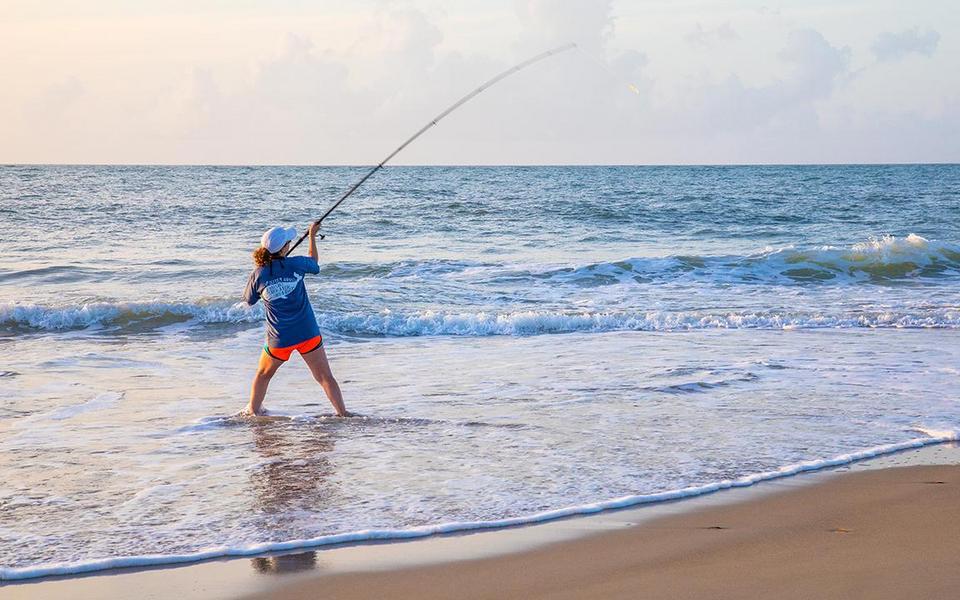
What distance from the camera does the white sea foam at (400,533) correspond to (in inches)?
146

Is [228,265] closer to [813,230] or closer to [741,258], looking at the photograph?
[741,258]

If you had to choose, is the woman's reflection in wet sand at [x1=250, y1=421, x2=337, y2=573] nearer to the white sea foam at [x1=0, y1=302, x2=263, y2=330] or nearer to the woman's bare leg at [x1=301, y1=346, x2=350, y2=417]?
the woman's bare leg at [x1=301, y1=346, x2=350, y2=417]

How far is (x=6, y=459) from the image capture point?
5.36 meters

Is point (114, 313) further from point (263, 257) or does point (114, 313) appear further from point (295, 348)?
point (263, 257)

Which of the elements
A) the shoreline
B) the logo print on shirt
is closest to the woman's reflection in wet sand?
the shoreline

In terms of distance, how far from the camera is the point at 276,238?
6215 millimetres

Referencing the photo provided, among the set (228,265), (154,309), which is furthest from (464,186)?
(154,309)

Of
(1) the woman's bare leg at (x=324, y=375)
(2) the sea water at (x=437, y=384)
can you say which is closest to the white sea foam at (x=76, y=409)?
(2) the sea water at (x=437, y=384)

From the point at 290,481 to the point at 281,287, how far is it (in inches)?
66.5

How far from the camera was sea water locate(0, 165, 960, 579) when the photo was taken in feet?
14.8

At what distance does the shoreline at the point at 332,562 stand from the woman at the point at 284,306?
Answer: 258 cm

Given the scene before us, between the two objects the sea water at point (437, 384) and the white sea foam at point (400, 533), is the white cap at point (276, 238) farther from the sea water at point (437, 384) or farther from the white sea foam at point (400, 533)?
the white sea foam at point (400, 533)

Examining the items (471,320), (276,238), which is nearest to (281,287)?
(276,238)

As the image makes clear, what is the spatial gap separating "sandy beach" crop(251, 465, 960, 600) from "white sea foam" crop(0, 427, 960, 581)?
0.27m
